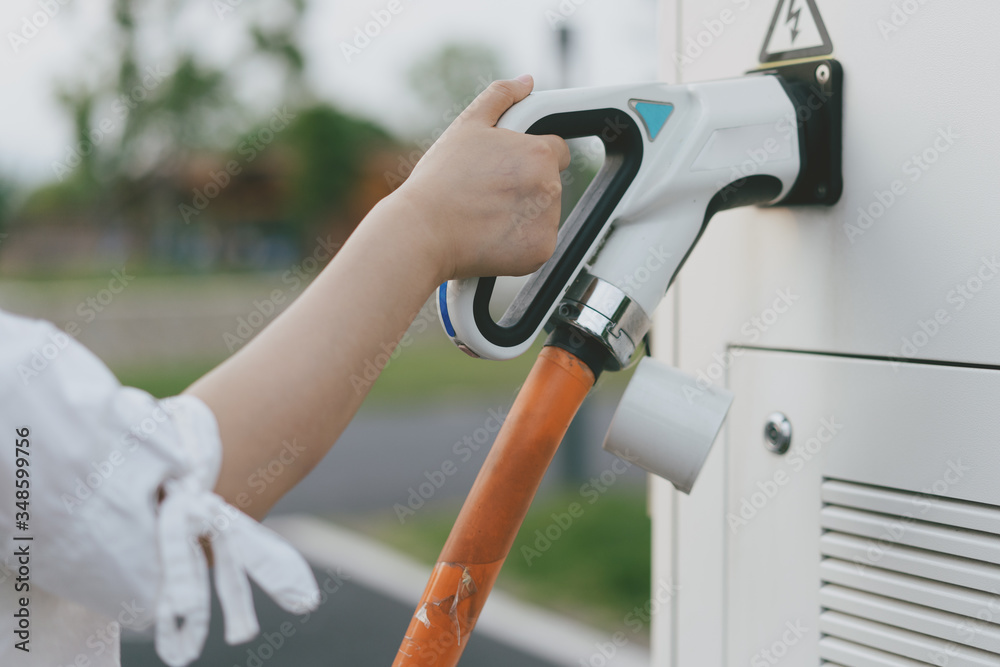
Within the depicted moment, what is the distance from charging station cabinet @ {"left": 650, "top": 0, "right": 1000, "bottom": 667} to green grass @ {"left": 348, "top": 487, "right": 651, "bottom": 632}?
2.84m

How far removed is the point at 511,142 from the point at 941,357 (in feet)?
1.56

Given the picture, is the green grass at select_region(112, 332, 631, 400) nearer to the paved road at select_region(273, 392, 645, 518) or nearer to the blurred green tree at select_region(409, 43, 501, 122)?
the paved road at select_region(273, 392, 645, 518)

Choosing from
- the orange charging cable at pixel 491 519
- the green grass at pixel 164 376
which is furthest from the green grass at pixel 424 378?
the orange charging cable at pixel 491 519

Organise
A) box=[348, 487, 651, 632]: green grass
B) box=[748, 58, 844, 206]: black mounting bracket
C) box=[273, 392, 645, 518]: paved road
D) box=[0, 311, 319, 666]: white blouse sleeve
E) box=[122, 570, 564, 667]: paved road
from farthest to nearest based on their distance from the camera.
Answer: box=[273, 392, 645, 518]: paved road < box=[348, 487, 651, 632]: green grass < box=[122, 570, 564, 667]: paved road < box=[748, 58, 844, 206]: black mounting bracket < box=[0, 311, 319, 666]: white blouse sleeve

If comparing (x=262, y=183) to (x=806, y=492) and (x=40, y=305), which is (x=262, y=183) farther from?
(x=806, y=492)

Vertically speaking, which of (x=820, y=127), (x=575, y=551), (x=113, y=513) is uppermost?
(x=575, y=551)

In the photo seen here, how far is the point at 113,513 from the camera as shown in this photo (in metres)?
0.59

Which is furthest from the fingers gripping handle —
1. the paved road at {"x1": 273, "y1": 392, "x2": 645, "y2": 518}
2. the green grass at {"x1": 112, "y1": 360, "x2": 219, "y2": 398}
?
the green grass at {"x1": 112, "y1": 360, "x2": 219, "y2": 398}

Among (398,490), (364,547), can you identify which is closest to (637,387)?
(364,547)

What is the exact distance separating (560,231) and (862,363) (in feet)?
1.16

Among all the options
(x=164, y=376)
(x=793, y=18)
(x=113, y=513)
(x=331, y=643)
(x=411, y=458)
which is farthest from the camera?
(x=164, y=376)

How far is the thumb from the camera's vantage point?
2.71ft

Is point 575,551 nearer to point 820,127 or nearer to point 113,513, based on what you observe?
point 820,127

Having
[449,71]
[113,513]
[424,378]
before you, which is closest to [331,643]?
[113,513]
